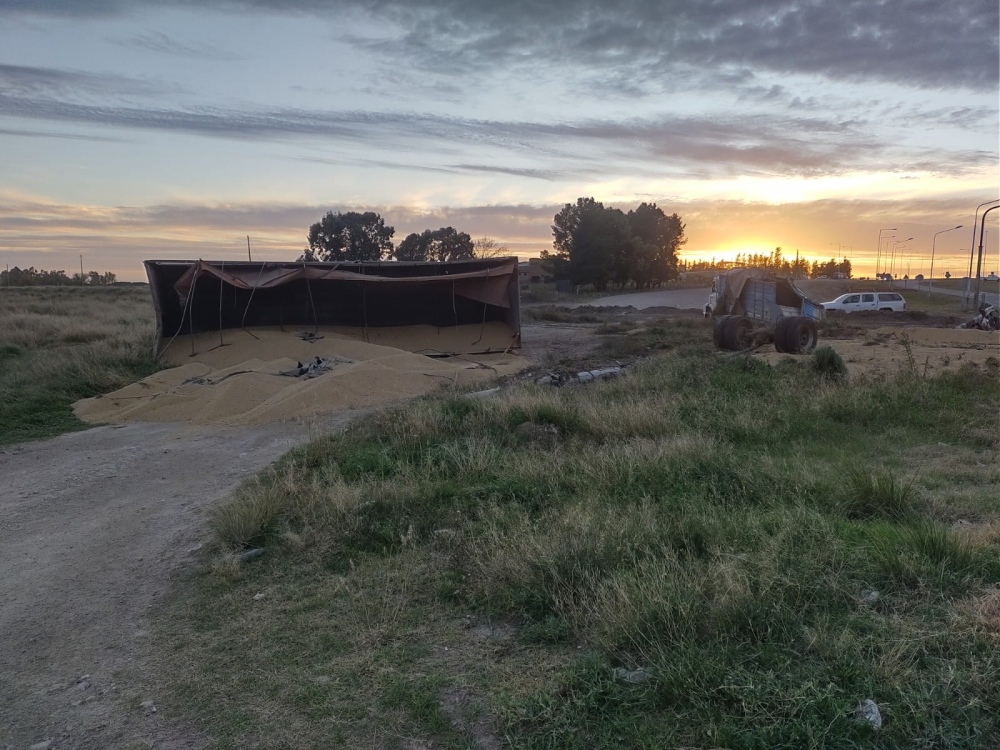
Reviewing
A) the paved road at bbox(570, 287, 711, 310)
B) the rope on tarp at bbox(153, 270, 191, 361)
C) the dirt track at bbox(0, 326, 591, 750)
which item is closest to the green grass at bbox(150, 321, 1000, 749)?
the dirt track at bbox(0, 326, 591, 750)

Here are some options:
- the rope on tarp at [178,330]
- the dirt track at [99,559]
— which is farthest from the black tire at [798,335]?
the rope on tarp at [178,330]

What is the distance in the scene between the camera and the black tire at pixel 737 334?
19078 millimetres

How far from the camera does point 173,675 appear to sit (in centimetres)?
376

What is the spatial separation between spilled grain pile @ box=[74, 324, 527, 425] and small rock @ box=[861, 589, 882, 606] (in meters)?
8.30

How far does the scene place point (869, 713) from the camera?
2.96 metres

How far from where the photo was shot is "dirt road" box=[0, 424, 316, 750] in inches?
136

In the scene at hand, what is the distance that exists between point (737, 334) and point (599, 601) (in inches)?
643

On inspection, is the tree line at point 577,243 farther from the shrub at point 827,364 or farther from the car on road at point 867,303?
the shrub at point 827,364

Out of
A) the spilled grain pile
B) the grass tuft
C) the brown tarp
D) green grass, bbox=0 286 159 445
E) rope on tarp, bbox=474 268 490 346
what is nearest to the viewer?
the grass tuft

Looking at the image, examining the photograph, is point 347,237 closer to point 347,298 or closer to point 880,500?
point 347,298

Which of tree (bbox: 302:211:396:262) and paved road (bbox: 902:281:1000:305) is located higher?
tree (bbox: 302:211:396:262)

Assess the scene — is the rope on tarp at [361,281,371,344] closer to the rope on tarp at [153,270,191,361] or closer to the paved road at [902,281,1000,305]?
the rope on tarp at [153,270,191,361]

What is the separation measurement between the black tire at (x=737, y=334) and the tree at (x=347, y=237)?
44.4m

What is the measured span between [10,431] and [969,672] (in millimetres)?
11279
